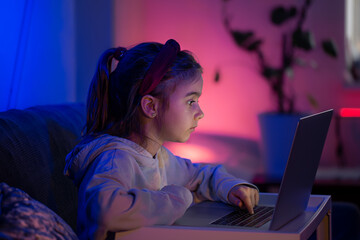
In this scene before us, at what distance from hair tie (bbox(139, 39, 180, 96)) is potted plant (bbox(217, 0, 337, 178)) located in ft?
8.76

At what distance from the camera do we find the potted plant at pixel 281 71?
3.89 meters

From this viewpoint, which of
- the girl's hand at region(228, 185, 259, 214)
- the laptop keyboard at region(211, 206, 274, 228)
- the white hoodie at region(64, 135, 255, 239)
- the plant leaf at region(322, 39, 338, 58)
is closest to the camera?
the white hoodie at region(64, 135, 255, 239)

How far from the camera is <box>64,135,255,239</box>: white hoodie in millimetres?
1021

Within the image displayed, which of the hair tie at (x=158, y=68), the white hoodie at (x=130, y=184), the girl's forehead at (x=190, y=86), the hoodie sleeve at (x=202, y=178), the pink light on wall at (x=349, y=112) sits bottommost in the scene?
the pink light on wall at (x=349, y=112)

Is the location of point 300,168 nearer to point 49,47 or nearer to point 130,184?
point 130,184

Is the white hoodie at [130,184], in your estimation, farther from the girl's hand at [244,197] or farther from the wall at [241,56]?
the wall at [241,56]

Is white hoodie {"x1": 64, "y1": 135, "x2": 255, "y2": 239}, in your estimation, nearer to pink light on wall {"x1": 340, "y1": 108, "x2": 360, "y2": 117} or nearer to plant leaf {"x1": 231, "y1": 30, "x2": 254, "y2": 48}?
plant leaf {"x1": 231, "y1": 30, "x2": 254, "y2": 48}

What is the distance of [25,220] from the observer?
0.95 metres

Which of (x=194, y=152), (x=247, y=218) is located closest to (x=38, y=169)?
(x=247, y=218)

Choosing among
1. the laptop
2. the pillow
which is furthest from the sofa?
the laptop

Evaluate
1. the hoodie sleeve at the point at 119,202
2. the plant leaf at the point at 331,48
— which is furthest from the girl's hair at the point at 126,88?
the plant leaf at the point at 331,48

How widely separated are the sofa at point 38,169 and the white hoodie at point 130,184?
0.08m

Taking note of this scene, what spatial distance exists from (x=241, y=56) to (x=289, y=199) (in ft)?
11.0

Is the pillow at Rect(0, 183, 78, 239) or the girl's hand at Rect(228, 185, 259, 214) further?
the girl's hand at Rect(228, 185, 259, 214)
